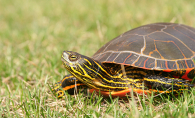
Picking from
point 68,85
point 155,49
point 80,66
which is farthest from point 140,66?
point 68,85

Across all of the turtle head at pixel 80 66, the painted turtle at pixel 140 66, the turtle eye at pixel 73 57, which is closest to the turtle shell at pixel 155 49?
the painted turtle at pixel 140 66

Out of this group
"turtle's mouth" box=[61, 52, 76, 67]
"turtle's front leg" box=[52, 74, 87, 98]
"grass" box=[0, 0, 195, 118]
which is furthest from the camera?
"turtle's front leg" box=[52, 74, 87, 98]

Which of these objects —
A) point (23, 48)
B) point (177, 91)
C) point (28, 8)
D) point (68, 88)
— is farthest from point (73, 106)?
point (28, 8)

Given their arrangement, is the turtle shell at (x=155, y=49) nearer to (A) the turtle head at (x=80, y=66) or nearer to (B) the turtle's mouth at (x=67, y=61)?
(A) the turtle head at (x=80, y=66)

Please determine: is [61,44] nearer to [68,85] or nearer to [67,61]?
[68,85]

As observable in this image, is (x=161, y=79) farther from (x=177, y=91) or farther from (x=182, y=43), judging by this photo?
(x=182, y=43)

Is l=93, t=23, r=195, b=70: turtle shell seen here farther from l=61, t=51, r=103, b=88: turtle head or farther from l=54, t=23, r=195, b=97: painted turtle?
l=61, t=51, r=103, b=88: turtle head

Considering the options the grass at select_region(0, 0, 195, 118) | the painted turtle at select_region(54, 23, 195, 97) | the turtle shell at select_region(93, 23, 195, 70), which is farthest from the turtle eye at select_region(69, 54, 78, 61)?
the grass at select_region(0, 0, 195, 118)

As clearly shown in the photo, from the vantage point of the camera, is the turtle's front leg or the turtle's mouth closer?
the turtle's mouth
